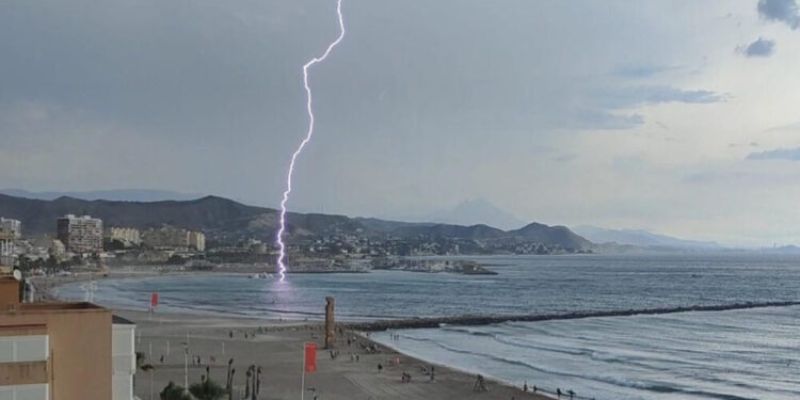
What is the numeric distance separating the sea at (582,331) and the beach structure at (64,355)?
24401 mm

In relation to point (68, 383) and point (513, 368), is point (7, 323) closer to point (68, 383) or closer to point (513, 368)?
point (68, 383)

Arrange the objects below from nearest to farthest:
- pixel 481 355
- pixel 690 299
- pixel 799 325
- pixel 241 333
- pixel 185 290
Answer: pixel 481 355 < pixel 241 333 < pixel 799 325 < pixel 690 299 < pixel 185 290

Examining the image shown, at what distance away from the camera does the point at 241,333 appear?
167ft

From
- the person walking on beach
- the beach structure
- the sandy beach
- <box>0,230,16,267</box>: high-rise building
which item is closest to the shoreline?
the sandy beach

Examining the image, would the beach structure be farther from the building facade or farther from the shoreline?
the shoreline

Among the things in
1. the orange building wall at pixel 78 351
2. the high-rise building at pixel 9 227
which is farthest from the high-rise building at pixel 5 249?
the orange building wall at pixel 78 351

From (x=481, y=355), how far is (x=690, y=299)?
53.5 metres

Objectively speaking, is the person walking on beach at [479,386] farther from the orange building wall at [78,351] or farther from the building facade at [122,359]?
the orange building wall at [78,351]

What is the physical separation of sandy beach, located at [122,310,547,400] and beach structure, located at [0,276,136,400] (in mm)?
15309

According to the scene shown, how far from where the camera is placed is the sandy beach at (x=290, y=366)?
31.2 m

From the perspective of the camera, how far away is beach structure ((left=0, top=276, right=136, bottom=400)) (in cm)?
1027

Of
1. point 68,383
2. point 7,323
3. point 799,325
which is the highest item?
point 7,323

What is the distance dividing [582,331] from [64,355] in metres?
51.1

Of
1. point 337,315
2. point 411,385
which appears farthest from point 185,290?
point 411,385
